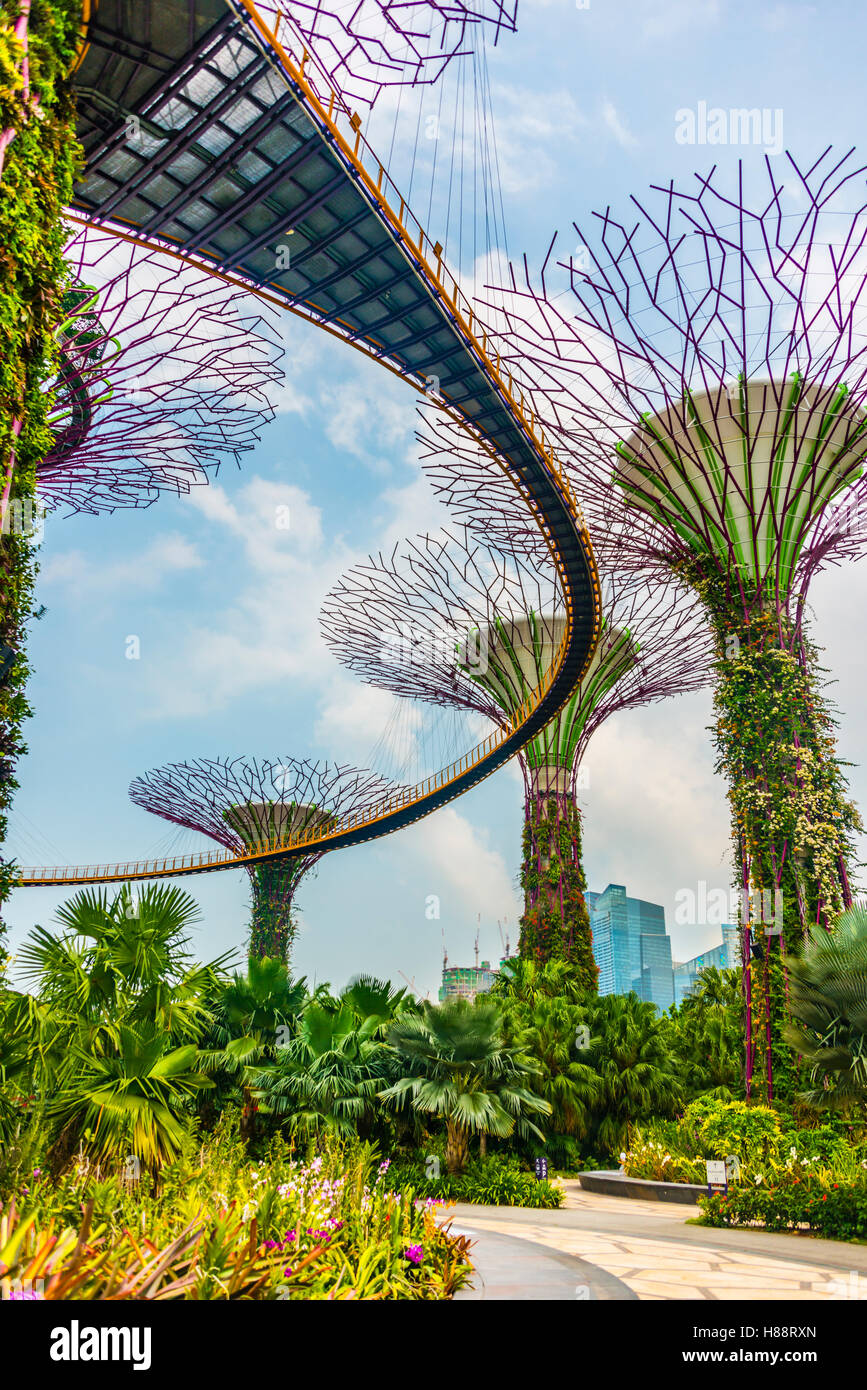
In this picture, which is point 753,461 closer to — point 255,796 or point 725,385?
point 725,385

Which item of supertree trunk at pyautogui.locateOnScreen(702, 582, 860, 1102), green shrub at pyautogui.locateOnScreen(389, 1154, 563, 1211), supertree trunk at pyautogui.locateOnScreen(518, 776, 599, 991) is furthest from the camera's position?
supertree trunk at pyautogui.locateOnScreen(518, 776, 599, 991)

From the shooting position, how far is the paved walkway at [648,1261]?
6227mm

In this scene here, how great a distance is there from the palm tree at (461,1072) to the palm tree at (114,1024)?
5.21 m

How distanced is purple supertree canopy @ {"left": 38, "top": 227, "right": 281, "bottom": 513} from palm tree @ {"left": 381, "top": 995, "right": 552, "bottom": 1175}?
403 inches

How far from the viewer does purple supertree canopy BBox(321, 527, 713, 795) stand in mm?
24328

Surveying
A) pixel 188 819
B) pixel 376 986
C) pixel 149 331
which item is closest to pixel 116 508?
pixel 149 331

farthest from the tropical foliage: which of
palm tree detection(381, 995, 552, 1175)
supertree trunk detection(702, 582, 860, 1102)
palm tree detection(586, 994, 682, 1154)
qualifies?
palm tree detection(586, 994, 682, 1154)

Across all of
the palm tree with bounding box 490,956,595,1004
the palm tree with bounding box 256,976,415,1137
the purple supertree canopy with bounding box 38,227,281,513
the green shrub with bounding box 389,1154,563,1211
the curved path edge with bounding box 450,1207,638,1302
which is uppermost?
the purple supertree canopy with bounding box 38,227,281,513

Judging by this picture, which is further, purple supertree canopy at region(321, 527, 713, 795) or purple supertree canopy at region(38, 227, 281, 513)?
purple supertree canopy at region(321, 527, 713, 795)

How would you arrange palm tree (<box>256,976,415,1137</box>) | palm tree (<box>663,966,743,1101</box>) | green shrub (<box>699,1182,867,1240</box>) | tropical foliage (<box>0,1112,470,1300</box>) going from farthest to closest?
palm tree (<box>663,966,743,1101</box>) → palm tree (<box>256,976,415,1137</box>) → green shrub (<box>699,1182,867,1240</box>) → tropical foliage (<box>0,1112,470,1300</box>)

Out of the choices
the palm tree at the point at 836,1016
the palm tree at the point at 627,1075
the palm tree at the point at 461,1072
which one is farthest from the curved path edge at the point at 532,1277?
the palm tree at the point at 627,1075

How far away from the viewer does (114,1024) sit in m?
7.79

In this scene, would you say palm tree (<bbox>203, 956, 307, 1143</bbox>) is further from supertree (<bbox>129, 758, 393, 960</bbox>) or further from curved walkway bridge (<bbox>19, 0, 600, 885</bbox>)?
supertree (<bbox>129, 758, 393, 960</bbox>)
